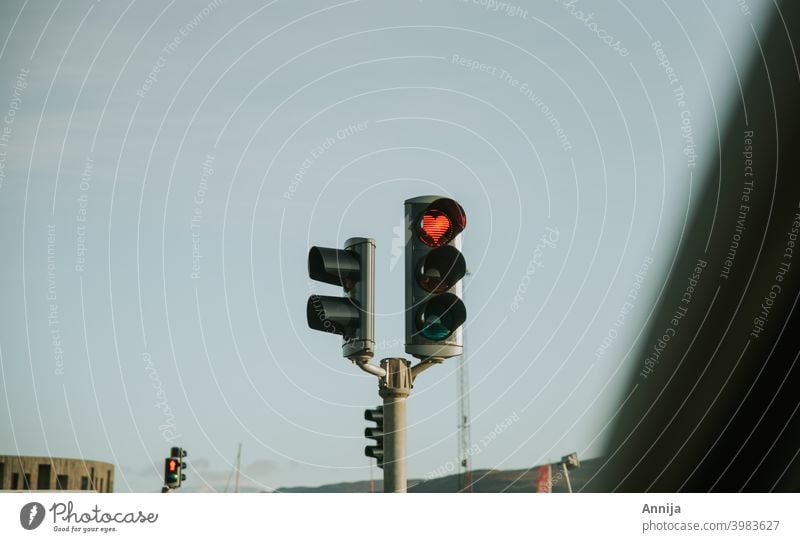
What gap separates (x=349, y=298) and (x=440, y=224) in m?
0.96

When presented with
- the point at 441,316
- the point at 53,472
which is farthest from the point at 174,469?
the point at 441,316

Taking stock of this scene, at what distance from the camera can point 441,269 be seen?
25.5 feet

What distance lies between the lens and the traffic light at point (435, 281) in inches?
305

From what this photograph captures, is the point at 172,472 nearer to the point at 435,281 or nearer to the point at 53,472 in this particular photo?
the point at 53,472

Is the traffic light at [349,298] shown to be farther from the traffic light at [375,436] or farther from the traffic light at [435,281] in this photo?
the traffic light at [375,436]

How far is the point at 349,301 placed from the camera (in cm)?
794

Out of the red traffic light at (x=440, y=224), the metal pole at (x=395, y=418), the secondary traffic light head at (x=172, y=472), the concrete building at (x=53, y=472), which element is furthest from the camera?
the secondary traffic light head at (x=172, y=472)

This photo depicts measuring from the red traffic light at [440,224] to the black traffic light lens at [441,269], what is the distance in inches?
4.6

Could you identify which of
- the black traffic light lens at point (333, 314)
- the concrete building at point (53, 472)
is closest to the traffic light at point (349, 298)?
the black traffic light lens at point (333, 314)

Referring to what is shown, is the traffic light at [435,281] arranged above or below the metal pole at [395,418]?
above

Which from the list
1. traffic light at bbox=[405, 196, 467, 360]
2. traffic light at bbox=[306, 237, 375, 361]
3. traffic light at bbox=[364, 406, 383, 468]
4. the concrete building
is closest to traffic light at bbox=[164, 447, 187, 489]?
the concrete building

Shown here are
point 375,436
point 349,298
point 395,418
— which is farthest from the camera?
point 375,436
